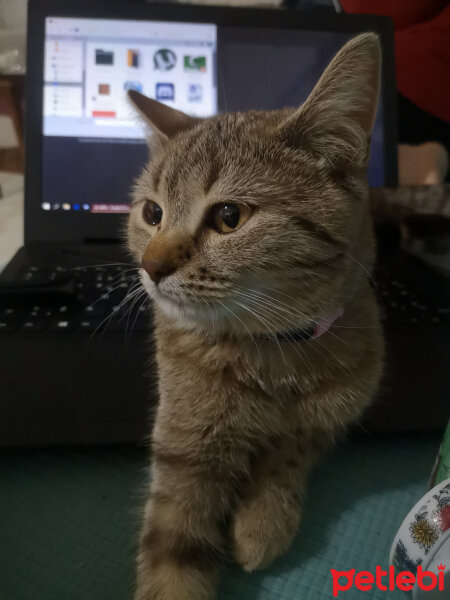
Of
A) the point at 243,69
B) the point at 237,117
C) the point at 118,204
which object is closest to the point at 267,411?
the point at 237,117

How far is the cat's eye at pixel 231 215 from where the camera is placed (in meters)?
0.45

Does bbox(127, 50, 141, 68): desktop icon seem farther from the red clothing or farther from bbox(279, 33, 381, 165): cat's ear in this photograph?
bbox(279, 33, 381, 165): cat's ear

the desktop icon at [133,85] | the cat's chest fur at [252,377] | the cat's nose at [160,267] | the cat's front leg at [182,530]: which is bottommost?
the cat's front leg at [182,530]

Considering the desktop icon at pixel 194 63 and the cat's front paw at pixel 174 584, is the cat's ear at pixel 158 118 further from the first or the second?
the cat's front paw at pixel 174 584

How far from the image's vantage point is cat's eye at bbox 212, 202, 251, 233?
0.45m

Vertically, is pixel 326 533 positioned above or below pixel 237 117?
below

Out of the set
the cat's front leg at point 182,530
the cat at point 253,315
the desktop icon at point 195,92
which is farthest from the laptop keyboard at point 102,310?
the desktop icon at point 195,92

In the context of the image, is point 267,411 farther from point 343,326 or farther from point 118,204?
point 118,204

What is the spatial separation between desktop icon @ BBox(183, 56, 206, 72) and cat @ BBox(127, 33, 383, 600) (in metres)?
0.40

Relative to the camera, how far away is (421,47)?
3.03 ft

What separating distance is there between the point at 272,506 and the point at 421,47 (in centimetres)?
91

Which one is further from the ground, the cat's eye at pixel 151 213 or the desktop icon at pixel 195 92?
the desktop icon at pixel 195 92

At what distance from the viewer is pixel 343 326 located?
52 cm

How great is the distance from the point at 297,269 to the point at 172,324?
186 millimetres
